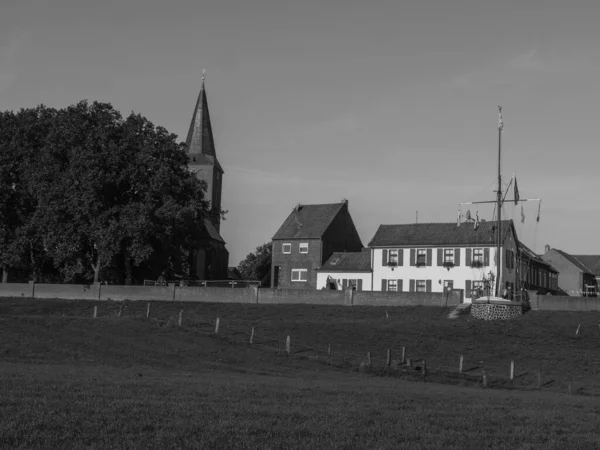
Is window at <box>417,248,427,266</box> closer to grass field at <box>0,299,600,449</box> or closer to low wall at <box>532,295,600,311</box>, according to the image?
low wall at <box>532,295,600,311</box>

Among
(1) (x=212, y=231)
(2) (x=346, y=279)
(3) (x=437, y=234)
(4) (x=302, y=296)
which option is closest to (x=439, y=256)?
(3) (x=437, y=234)

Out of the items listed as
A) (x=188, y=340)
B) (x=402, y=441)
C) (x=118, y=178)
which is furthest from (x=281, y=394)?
(x=118, y=178)

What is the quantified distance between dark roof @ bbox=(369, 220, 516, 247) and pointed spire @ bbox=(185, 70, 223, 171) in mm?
39814

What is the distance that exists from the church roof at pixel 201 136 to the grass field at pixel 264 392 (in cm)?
6395

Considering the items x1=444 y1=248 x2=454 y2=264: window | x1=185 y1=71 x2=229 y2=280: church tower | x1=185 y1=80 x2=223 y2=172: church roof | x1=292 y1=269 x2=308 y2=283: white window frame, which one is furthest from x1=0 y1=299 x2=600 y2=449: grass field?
x1=185 y1=80 x2=223 y2=172: church roof

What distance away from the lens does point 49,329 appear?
140 feet

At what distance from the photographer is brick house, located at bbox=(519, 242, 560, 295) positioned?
80688 millimetres

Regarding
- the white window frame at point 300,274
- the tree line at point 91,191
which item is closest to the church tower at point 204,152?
the white window frame at point 300,274

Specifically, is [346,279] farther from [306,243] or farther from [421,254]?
[306,243]

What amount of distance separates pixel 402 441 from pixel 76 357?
23787 millimetres

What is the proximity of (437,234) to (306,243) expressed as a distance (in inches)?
618

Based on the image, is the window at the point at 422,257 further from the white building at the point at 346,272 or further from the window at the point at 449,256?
the white building at the point at 346,272

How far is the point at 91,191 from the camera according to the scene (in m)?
68.3

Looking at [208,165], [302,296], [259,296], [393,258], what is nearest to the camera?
[302,296]
